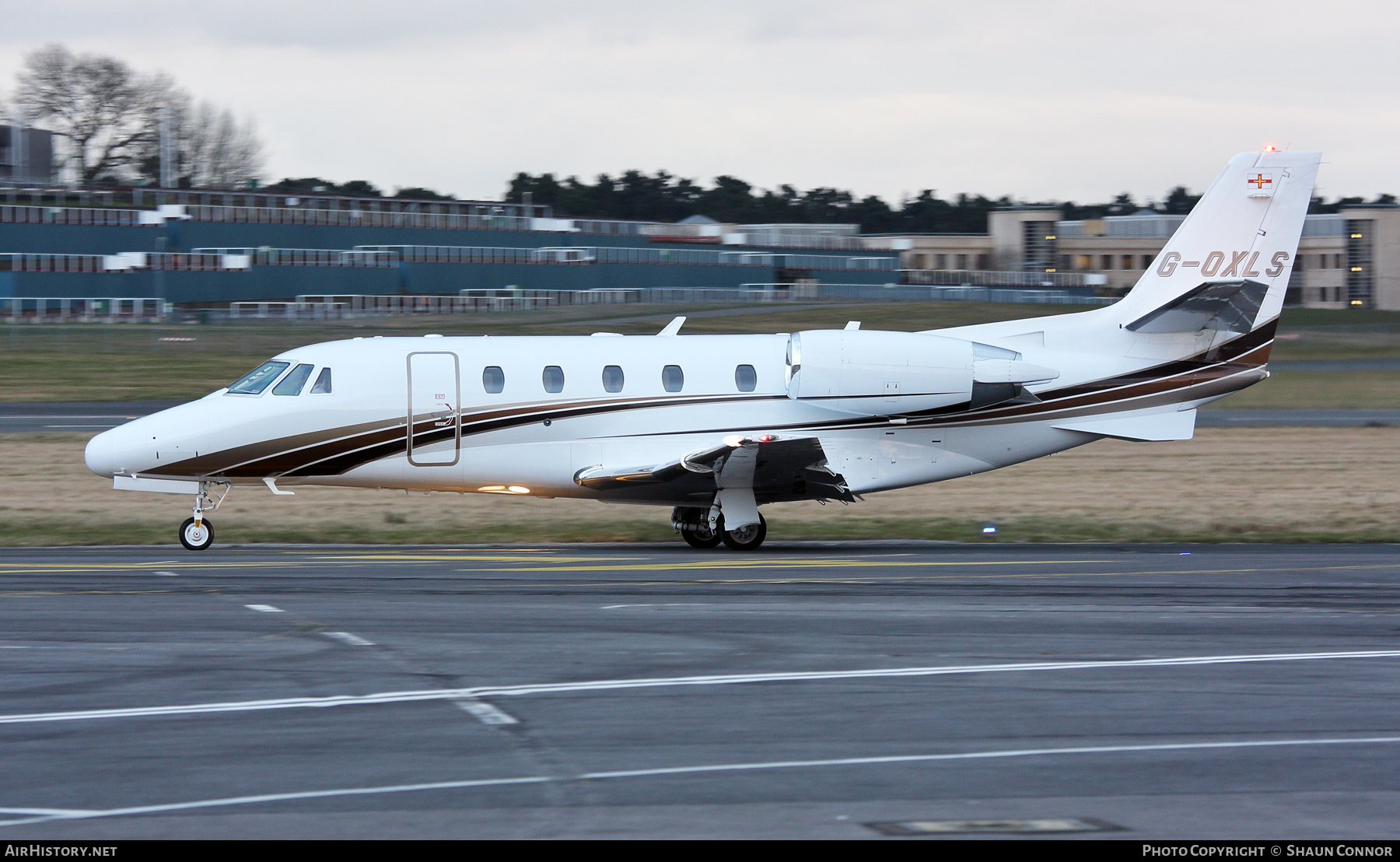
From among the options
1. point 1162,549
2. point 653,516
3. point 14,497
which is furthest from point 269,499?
point 1162,549

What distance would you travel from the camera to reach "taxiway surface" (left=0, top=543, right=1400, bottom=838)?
23.2 ft

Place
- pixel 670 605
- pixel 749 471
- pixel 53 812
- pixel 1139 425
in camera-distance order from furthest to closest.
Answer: pixel 1139 425 < pixel 749 471 < pixel 670 605 < pixel 53 812

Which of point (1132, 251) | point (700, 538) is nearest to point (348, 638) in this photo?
point (700, 538)

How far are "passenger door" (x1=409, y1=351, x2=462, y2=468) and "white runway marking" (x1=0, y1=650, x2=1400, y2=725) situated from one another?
790cm

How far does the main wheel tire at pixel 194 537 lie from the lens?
1706cm

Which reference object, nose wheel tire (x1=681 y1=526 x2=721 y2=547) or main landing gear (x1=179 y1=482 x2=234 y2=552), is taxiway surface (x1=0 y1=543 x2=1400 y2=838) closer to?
main landing gear (x1=179 y1=482 x2=234 y2=552)

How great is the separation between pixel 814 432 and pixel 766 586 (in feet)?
12.4

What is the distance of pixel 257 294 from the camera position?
6631cm

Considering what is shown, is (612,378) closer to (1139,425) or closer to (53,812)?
(1139,425)

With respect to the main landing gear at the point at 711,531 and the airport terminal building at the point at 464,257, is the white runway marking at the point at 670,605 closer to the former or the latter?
the main landing gear at the point at 711,531

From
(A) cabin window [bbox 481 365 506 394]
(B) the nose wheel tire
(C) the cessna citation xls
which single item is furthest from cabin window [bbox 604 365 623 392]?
→ (B) the nose wheel tire

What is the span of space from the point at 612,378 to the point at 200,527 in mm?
5520

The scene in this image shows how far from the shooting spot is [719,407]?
1756 cm
